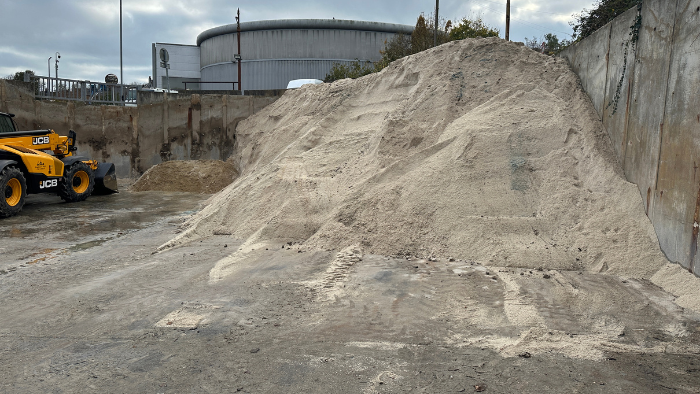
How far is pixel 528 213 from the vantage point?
6.95 metres

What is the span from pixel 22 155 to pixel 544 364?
461 inches

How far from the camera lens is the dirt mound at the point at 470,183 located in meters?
6.38

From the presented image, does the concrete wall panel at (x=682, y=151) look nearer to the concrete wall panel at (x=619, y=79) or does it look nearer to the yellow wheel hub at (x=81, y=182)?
the concrete wall panel at (x=619, y=79)

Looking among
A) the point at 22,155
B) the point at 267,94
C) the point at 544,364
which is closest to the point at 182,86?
the point at 267,94

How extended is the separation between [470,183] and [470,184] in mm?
22

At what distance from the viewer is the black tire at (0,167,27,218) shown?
10438 millimetres

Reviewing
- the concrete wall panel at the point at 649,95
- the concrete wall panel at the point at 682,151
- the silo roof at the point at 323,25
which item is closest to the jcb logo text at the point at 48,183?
the concrete wall panel at the point at 649,95

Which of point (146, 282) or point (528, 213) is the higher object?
point (528, 213)

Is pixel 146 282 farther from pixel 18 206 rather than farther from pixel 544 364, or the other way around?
pixel 18 206

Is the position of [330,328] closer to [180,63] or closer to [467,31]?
[467,31]

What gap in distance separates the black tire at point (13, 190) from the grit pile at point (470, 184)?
462 centimetres

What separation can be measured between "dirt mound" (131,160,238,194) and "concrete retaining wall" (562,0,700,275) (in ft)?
36.6

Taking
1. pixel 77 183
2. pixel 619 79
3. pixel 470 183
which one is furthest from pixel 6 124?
pixel 619 79

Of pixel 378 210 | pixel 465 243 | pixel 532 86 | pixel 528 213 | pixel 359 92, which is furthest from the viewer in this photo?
pixel 359 92
